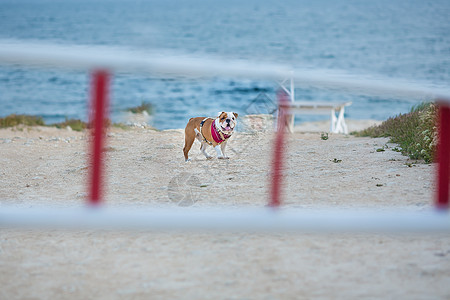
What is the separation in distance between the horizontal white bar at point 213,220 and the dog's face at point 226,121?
249 centimetres

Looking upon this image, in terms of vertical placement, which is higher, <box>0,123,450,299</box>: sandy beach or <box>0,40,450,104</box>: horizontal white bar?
<box>0,40,450,104</box>: horizontal white bar

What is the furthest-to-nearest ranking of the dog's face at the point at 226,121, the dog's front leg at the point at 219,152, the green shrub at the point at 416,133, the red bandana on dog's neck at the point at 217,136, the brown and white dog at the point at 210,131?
the green shrub at the point at 416,133, the dog's front leg at the point at 219,152, the red bandana on dog's neck at the point at 217,136, the brown and white dog at the point at 210,131, the dog's face at the point at 226,121

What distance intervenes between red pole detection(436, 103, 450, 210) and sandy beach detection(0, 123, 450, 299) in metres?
0.40

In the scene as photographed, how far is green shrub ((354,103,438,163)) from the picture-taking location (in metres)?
7.30

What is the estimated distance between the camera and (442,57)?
40031 mm

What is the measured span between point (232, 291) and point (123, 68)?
1373 millimetres

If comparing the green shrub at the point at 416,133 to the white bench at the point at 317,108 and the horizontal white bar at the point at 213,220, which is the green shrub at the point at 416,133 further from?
the horizontal white bar at the point at 213,220

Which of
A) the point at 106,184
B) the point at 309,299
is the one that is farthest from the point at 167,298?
the point at 106,184

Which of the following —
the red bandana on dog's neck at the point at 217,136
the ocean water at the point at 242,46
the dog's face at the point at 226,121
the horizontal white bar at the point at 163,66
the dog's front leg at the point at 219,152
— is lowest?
the dog's front leg at the point at 219,152

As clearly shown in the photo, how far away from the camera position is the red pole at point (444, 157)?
12.5 ft

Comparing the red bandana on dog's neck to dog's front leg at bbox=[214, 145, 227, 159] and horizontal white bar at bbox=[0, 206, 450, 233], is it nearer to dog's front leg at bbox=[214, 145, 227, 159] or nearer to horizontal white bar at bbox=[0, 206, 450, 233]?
dog's front leg at bbox=[214, 145, 227, 159]

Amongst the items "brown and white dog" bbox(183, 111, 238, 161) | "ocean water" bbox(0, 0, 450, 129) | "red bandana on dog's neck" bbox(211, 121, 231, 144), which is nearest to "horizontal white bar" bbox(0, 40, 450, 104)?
"brown and white dog" bbox(183, 111, 238, 161)

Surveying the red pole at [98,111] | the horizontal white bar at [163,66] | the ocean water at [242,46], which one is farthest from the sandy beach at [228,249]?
the ocean water at [242,46]

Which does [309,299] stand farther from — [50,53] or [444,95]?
[50,53]
